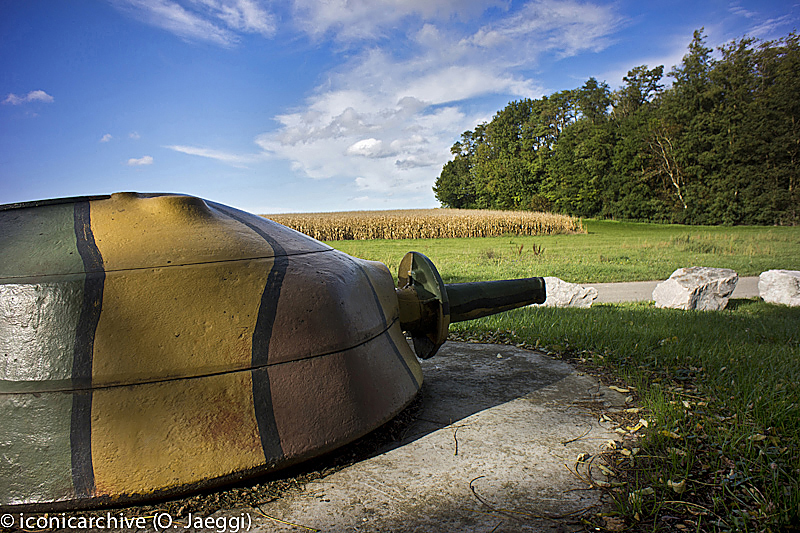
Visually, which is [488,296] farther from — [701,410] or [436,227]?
[436,227]

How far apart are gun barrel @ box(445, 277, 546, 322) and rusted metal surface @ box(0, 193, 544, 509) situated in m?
1.00

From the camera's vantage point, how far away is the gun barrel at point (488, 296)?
3.61 meters

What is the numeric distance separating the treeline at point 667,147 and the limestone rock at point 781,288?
1139 inches

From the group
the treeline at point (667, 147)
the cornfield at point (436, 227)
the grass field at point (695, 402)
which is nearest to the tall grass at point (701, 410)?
the grass field at point (695, 402)

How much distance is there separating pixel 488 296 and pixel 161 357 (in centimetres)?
Result: 223

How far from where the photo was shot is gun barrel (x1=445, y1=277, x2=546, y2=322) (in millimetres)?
3613

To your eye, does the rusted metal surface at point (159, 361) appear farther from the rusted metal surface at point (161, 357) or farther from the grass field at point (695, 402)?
the grass field at point (695, 402)

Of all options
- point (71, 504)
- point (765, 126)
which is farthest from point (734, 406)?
point (765, 126)

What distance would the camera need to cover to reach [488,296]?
12.2ft

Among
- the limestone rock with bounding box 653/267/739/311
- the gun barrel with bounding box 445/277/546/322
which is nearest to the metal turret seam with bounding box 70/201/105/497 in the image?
the gun barrel with bounding box 445/277/546/322

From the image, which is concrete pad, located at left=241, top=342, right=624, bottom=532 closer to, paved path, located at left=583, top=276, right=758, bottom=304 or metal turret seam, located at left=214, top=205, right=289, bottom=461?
metal turret seam, located at left=214, top=205, right=289, bottom=461

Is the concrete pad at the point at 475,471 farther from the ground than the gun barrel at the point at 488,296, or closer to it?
closer to it

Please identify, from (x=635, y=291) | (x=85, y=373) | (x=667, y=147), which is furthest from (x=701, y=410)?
(x=667, y=147)

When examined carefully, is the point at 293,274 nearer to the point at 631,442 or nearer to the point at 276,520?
the point at 276,520
